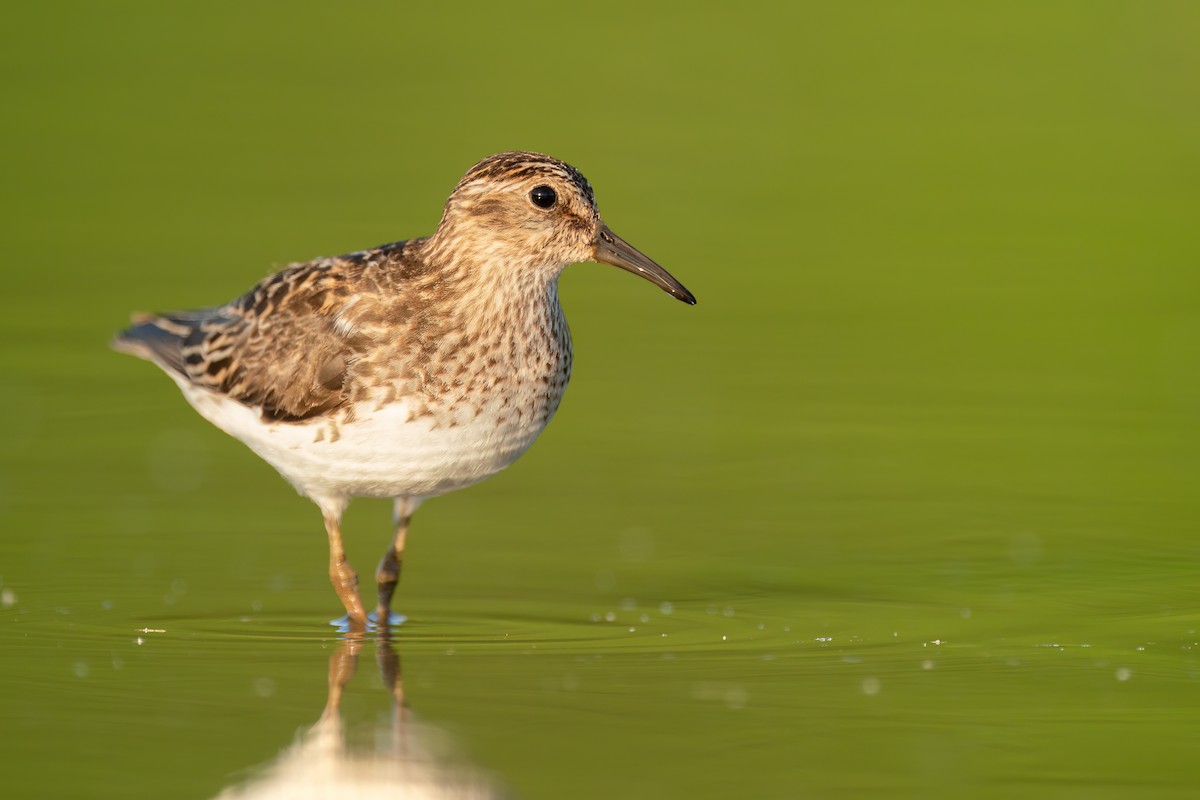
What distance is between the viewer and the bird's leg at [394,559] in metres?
11.2

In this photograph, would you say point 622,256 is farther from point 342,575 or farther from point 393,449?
point 342,575

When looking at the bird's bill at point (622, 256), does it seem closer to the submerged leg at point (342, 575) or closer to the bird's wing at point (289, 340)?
the bird's wing at point (289, 340)

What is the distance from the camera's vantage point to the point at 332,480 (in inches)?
424

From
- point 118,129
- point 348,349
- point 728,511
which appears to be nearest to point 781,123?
point 118,129

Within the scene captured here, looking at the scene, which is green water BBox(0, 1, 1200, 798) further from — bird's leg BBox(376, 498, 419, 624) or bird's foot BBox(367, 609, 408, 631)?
bird's leg BBox(376, 498, 419, 624)

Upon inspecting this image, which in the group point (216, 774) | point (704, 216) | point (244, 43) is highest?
point (244, 43)

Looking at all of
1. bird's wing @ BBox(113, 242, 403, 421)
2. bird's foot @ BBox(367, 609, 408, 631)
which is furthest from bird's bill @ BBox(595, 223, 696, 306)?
bird's foot @ BBox(367, 609, 408, 631)

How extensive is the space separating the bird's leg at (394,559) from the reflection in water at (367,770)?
6.83 feet

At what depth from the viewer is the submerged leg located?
1073 centimetres

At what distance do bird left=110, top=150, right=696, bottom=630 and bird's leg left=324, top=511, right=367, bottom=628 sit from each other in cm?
1

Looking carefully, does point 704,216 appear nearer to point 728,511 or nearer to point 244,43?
point 728,511

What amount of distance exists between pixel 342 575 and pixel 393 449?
0.90m

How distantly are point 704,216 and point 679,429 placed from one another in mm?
7380

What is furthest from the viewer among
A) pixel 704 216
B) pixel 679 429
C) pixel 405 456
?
pixel 704 216
